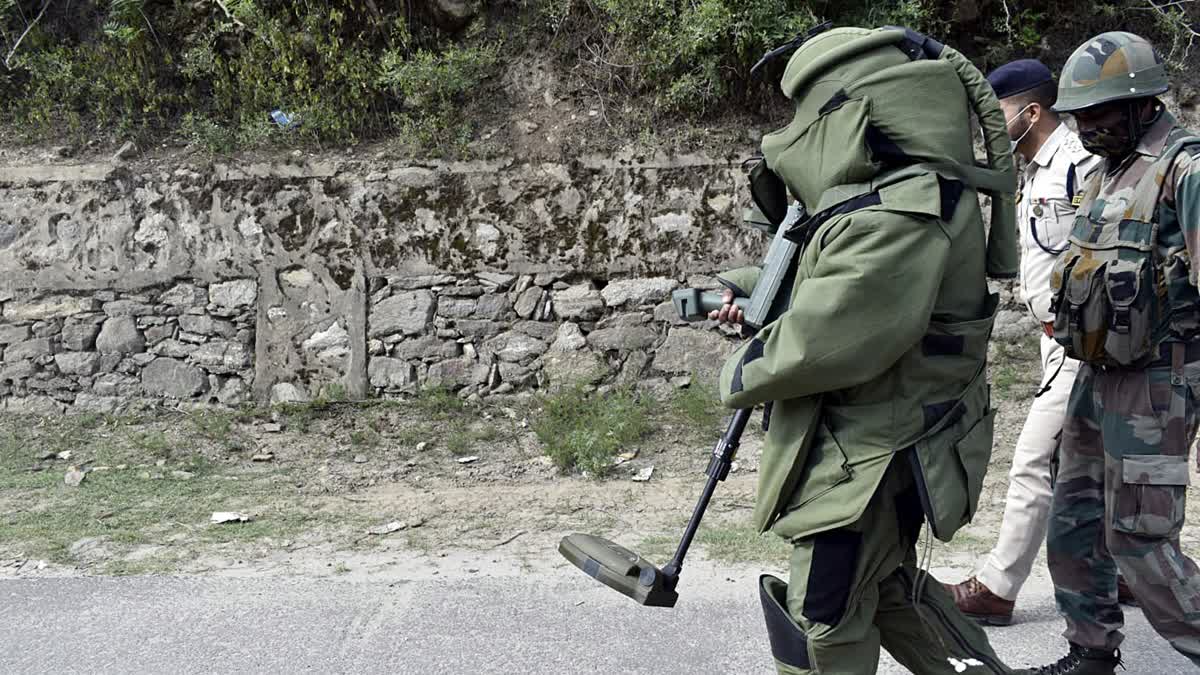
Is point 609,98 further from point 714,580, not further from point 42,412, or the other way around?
point 42,412

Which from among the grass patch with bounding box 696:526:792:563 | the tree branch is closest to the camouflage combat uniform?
the grass patch with bounding box 696:526:792:563

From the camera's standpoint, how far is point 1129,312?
99.8 inches

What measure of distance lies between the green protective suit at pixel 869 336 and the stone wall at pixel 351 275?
4.04 metres

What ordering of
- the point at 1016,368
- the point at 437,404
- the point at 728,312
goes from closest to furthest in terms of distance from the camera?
the point at 728,312
the point at 1016,368
the point at 437,404

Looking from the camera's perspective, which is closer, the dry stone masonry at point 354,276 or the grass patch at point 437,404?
the grass patch at point 437,404

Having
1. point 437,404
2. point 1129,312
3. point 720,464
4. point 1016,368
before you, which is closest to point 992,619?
point 1129,312

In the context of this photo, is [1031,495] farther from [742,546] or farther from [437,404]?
[437,404]

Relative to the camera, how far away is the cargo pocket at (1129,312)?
2.53 m

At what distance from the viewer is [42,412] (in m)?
6.73

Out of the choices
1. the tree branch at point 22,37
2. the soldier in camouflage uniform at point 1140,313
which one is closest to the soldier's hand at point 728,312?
the soldier in camouflage uniform at point 1140,313

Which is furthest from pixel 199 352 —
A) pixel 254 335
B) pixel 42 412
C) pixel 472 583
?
pixel 472 583

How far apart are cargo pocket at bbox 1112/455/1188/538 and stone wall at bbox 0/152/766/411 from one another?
150 inches

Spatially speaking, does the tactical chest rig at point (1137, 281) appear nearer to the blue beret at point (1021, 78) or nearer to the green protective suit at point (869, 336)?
the green protective suit at point (869, 336)

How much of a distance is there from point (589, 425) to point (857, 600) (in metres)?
3.69
